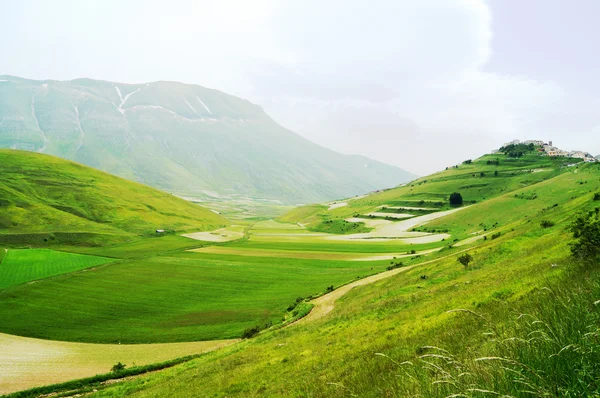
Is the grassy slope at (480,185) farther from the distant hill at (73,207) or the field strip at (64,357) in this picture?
the field strip at (64,357)

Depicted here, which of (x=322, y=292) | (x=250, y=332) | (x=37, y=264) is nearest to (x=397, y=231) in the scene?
(x=322, y=292)

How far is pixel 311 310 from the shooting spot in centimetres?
4325

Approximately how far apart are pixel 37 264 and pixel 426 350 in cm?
9376

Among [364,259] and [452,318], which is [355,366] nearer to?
[452,318]

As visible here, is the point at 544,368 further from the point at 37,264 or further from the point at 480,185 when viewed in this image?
the point at 480,185

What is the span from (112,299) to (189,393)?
146 ft

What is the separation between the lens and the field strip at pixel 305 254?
84.9 metres

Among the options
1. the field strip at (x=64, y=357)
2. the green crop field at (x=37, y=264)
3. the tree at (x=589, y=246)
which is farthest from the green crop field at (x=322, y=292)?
the green crop field at (x=37, y=264)

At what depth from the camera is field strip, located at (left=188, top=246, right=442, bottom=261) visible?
8493 cm

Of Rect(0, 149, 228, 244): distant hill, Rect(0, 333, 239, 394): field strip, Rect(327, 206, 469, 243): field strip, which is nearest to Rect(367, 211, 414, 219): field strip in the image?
Rect(327, 206, 469, 243): field strip

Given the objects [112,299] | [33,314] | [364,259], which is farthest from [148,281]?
[364,259]

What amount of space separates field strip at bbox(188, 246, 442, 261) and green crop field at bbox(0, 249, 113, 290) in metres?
30.6

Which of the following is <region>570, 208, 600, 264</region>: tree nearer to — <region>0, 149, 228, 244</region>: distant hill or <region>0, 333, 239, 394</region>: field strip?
<region>0, 333, 239, 394</region>: field strip

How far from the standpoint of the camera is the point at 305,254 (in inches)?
3787
